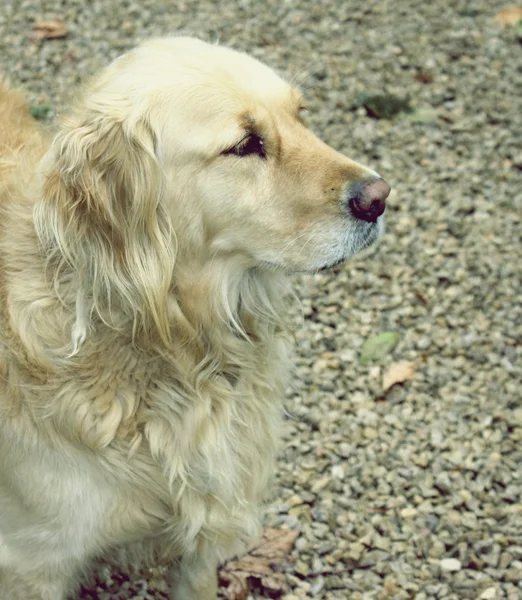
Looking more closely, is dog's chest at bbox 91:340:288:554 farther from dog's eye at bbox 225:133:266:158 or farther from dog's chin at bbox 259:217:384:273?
dog's eye at bbox 225:133:266:158

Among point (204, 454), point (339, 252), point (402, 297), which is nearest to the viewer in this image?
point (339, 252)

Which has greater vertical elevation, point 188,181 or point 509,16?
point 188,181

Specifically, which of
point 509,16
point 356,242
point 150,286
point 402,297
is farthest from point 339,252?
point 509,16

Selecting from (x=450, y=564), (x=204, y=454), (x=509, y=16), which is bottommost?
(x=450, y=564)

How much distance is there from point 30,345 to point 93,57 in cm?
369

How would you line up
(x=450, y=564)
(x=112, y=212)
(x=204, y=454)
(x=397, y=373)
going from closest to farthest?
(x=112, y=212) → (x=204, y=454) → (x=450, y=564) → (x=397, y=373)

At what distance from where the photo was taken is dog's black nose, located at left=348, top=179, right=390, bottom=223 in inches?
101

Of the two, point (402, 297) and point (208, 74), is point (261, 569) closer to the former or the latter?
point (402, 297)

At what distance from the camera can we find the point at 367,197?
256cm

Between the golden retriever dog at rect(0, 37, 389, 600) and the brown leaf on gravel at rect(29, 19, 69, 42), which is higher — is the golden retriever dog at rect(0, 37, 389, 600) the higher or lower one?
the higher one

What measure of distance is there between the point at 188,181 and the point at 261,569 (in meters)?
1.62

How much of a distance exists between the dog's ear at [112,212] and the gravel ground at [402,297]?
143 centimetres

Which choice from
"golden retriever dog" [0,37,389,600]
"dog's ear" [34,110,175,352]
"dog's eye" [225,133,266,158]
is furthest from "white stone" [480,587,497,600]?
"dog's eye" [225,133,266,158]

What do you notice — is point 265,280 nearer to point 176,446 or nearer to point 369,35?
point 176,446
